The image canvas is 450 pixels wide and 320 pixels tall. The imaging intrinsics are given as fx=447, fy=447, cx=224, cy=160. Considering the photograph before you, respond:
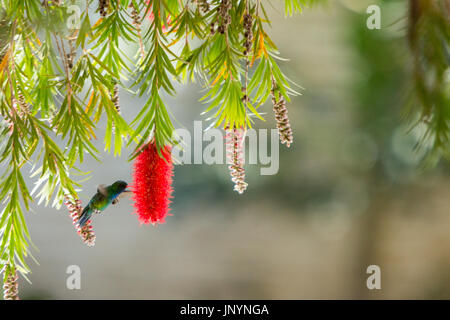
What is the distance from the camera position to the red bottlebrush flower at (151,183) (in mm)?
Result: 556

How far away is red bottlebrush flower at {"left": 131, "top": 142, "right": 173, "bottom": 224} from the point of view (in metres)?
0.56

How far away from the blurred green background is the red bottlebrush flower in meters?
1.78

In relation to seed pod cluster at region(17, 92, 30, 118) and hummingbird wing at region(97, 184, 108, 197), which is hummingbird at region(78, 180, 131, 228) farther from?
seed pod cluster at region(17, 92, 30, 118)

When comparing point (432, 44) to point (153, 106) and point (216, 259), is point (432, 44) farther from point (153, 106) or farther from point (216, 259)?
point (216, 259)

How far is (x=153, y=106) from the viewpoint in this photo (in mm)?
559

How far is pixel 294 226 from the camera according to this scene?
2.57 meters

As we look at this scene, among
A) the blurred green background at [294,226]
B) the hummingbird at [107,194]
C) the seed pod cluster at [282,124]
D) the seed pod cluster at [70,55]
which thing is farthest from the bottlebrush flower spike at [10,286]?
the blurred green background at [294,226]

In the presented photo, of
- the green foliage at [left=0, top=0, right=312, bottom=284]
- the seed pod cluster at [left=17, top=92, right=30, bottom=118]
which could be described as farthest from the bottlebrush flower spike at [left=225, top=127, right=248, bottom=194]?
the seed pod cluster at [left=17, top=92, right=30, bottom=118]

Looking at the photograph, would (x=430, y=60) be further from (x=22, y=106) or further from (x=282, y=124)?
(x=22, y=106)

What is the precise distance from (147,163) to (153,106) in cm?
7

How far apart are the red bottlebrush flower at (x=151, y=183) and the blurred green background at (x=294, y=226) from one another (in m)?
1.78

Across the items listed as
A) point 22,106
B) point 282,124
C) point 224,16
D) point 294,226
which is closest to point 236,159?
point 282,124

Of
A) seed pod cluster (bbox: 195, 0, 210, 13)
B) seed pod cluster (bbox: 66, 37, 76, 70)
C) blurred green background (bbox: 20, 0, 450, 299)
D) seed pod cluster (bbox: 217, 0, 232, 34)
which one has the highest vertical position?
seed pod cluster (bbox: 195, 0, 210, 13)
